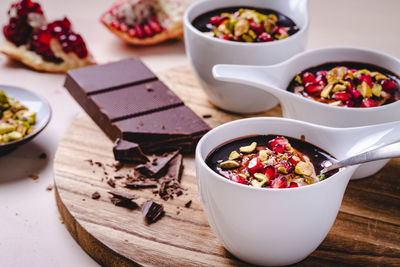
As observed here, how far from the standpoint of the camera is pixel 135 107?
226cm

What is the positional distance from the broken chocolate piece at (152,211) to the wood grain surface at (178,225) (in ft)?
0.06

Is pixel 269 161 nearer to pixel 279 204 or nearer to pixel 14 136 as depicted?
pixel 279 204

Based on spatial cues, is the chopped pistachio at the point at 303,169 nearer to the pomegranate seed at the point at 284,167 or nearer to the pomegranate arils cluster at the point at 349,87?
the pomegranate seed at the point at 284,167

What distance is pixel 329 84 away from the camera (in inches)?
77.1

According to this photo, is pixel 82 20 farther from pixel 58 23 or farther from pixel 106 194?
pixel 106 194

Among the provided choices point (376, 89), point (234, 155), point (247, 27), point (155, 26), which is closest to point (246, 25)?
point (247, 27)

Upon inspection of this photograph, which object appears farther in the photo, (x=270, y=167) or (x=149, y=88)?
(x=149, y=88)

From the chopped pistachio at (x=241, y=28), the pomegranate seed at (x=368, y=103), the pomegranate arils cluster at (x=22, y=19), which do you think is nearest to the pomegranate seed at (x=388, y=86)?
the pomegranate seed at (x=368, y=103)

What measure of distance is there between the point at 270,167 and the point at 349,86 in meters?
0.59

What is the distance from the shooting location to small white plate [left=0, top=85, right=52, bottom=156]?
7.19 feet

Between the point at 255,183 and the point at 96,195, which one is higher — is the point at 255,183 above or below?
above

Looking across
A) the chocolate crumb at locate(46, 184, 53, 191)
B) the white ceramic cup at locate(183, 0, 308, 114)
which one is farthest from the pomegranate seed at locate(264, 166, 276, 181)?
the chocolate crumb at locate(46, 184, 53, 191)

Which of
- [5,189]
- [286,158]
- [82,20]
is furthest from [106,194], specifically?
[82,20]

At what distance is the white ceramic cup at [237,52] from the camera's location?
2.15 m
